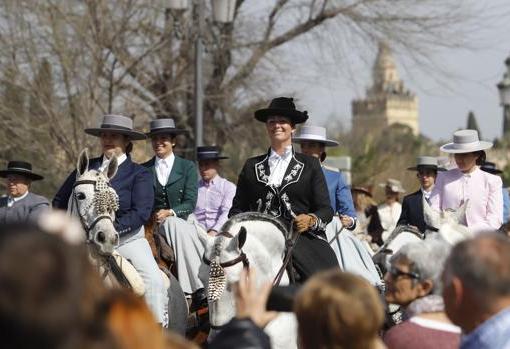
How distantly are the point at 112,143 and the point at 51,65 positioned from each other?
9.19m

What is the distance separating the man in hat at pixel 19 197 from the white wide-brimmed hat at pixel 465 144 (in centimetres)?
395

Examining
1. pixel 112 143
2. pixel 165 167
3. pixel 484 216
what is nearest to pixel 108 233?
pixel 112 143

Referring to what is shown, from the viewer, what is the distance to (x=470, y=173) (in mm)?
11141

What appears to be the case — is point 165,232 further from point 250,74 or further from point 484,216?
point 250,74

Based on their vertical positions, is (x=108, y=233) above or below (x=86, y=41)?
below

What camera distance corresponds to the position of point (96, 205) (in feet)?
28.8

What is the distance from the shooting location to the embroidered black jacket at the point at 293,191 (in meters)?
9.59

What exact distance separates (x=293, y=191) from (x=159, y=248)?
156cm

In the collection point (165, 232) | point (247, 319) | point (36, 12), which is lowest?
point (165, 232)

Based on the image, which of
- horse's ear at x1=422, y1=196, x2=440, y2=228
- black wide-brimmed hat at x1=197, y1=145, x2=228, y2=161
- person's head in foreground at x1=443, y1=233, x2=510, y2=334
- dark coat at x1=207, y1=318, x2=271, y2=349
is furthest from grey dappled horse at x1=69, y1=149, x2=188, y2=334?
person's head in foreground at x1=443, y1=233, x2=510, y2=334

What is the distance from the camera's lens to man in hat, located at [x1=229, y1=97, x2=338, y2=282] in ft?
31.3

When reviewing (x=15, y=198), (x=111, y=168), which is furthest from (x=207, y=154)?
(x=111, y=168)

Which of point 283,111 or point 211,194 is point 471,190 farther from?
point 211,194

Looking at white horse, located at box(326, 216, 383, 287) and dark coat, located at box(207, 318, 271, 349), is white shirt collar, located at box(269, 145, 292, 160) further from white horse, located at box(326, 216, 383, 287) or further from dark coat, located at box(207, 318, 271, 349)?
dark coat, located at box(207, 318, 271, 349)
